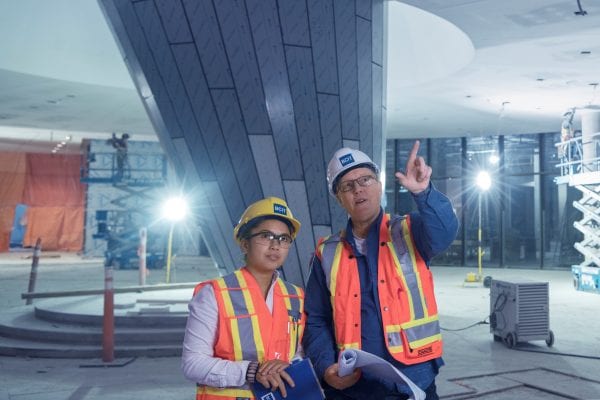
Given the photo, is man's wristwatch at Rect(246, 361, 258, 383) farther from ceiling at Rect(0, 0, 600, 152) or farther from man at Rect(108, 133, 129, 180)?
man at Rect(108, 133, 129, 180)

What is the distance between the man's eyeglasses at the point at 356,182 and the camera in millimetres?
2820

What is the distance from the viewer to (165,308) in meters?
8.80

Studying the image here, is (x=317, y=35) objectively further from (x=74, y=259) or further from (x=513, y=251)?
(x=74, y=259)

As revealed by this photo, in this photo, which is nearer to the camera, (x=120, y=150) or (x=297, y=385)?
(x=297, y=385)

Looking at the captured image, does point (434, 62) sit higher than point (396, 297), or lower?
higher

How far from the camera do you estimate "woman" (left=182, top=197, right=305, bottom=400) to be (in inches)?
101

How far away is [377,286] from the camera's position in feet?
9.16

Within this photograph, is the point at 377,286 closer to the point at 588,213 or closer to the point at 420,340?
the point at 420,340

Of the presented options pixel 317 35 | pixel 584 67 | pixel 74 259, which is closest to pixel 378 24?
pixel 317 35

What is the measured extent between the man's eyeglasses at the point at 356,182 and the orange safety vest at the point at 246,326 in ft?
2.01

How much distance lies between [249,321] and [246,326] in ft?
0.09

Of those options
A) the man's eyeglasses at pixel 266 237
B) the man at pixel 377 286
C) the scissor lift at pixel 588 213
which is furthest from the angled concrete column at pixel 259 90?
the scissor lift at pixel 588 213

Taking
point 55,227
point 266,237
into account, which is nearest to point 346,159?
point 266,237

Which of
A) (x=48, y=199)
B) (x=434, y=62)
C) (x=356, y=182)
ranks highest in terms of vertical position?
(x=434, y=62)
